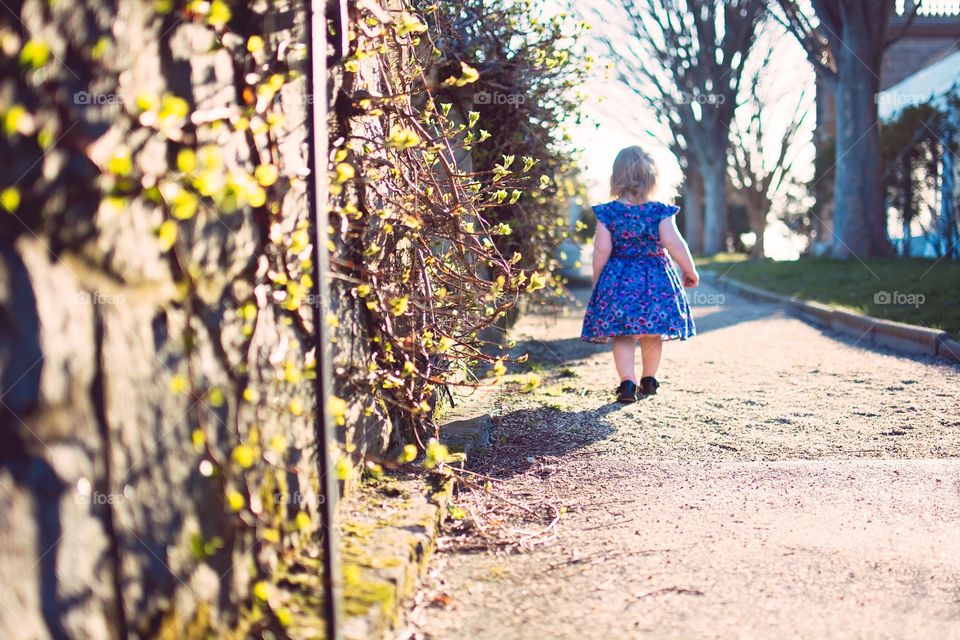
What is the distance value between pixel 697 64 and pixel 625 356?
1802 cm

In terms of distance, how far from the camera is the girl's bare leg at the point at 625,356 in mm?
4887

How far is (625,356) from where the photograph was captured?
4.92 metres

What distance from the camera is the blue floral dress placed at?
16.3 ft

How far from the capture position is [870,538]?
2715 mm

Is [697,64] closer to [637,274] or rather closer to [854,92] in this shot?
[854,92]

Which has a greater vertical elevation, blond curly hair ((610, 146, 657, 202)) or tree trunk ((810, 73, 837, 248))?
tree trunk ((810, 73, 837, 248))

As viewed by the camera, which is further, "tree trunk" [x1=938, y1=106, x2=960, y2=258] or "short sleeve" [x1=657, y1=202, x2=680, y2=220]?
"tree trunk" [x1=938, y1=106, x2=960, y2=258]

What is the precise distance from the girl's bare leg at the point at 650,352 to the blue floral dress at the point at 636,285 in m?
0.06

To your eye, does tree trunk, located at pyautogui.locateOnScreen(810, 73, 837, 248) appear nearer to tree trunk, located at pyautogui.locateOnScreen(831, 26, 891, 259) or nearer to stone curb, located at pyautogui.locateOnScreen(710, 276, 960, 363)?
tree trunk, located at pyautogui.locateOnScreen(831, 26, 891, 259)

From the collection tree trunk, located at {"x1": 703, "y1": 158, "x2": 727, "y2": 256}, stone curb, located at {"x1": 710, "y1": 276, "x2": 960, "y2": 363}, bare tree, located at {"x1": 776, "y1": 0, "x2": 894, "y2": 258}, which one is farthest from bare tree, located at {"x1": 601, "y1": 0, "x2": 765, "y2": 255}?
stone curb, located at {"x1": 710, "y1": 276, "x2": 960, "y2": 363}

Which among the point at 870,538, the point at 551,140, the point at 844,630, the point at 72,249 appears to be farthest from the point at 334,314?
the point at 551,140

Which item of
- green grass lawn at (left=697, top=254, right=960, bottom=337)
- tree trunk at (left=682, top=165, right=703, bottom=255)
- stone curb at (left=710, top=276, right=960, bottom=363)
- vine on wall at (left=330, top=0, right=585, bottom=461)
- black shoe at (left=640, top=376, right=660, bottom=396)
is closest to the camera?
vine on wall at (left=330, top=0, right=585, bottom=461)

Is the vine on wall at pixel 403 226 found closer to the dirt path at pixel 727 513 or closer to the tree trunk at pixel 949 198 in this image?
the dirt path at pixel 727 513

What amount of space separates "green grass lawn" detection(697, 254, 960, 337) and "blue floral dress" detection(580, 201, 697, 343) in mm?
2564
